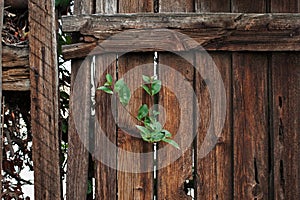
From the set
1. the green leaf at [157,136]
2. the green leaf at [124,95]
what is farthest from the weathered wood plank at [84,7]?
the green leaf at [157,136]

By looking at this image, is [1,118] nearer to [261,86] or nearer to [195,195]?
[195,195]

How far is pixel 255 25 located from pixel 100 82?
709 mm

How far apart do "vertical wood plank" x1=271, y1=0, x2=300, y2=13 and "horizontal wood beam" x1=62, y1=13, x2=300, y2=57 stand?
0.23 feet

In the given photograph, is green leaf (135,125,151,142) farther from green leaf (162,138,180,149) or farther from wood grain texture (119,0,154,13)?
wood grain texture (119,0,154,13)

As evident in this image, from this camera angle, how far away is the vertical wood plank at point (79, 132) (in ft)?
7.86

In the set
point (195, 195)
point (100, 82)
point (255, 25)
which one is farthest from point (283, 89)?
point (100, 82)

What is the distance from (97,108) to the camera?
2.41 metres

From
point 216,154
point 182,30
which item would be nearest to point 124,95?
point 182,30

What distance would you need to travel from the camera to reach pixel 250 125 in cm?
245

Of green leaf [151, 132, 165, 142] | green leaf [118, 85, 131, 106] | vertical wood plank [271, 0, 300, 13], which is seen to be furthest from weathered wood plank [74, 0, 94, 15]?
vertical wood plank [271, 0, 300, 13]

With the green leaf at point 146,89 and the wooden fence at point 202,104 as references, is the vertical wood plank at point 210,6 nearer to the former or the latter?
the wooden fence at point 202,104

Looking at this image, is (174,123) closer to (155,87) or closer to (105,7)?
(155,87)

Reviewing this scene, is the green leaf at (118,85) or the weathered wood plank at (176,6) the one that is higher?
the weathered wood plank at (176,6)

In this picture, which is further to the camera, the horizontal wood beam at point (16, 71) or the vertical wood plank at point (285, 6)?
the vertical wood plank at point (285, 6)
